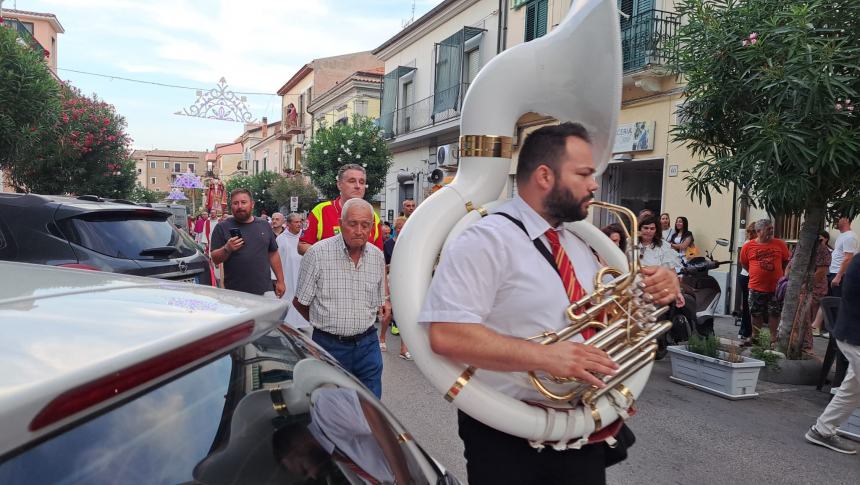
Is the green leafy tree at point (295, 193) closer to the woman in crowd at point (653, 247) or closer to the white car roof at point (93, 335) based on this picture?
the woman in crowd at point (653, 247)

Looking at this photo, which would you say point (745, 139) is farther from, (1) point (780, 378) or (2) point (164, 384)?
(2) point (164, 384)

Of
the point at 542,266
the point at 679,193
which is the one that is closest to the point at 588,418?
the point at 542,266

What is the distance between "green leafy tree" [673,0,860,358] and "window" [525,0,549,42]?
10.5 metres

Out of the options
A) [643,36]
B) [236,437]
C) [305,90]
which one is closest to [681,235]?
[643,36]

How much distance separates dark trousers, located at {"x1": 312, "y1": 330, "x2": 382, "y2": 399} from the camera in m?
3.79

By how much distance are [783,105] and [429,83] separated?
18435 millimetres

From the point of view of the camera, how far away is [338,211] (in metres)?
5.07

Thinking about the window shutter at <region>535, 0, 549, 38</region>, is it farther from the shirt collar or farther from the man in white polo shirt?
the shirt collar

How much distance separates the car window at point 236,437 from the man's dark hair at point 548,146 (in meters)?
0.93

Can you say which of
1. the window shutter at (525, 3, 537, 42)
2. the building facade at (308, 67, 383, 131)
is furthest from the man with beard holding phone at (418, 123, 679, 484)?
the building facade at (308, 67, 383, 131)

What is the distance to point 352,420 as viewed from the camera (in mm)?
1580

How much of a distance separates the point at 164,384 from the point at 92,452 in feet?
0.49

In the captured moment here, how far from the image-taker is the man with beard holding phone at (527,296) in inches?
71.3

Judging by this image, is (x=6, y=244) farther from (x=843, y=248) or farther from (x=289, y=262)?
(x=843, y=248)
